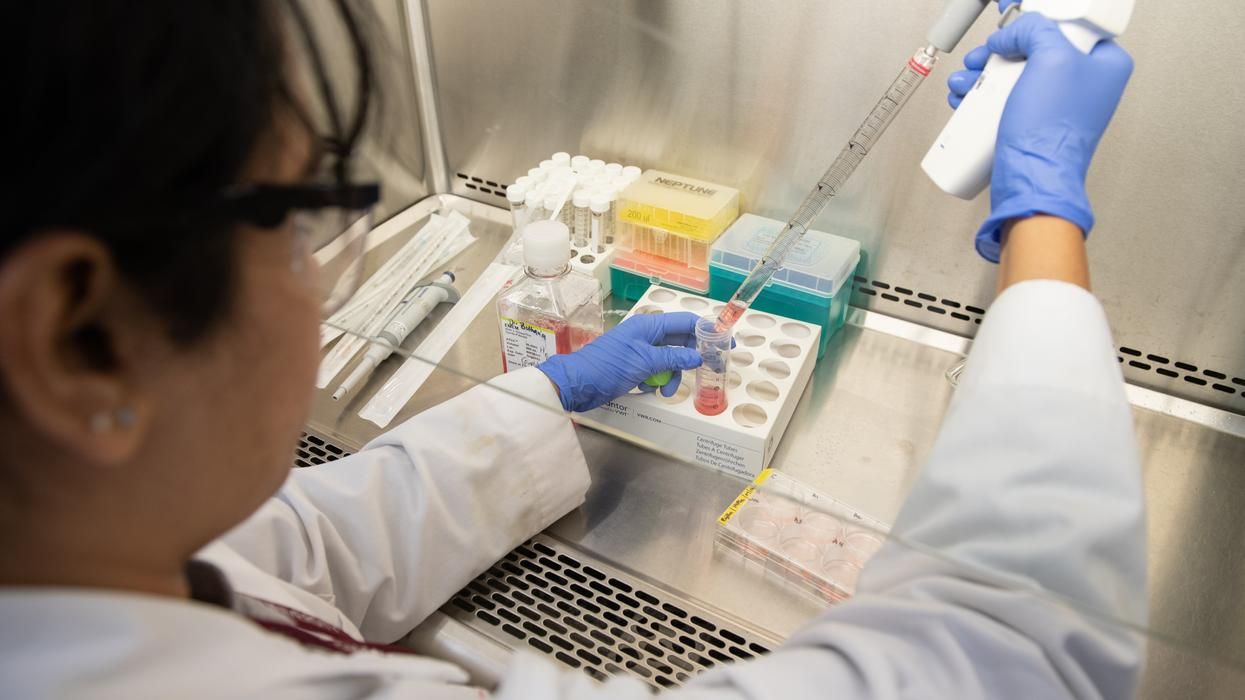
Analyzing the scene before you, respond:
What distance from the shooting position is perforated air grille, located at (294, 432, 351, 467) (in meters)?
1.07

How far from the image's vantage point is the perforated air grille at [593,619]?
83cm

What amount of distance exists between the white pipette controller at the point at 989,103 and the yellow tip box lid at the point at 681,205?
0.36 meters

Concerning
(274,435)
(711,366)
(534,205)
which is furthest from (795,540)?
(534,205)

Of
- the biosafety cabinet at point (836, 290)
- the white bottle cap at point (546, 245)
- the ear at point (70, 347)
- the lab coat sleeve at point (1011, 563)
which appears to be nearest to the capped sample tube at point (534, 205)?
the biosafety cabinet at point (836, 290)

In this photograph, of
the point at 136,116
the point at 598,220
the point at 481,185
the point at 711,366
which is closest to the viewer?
the point at 136,116

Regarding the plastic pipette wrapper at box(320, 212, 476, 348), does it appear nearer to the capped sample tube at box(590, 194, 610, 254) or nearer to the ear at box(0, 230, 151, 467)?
the capped sample tube at box(590, 194, 610, 254)

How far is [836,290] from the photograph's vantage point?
1.11m

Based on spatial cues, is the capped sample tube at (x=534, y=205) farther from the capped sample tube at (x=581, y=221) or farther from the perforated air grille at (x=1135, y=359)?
the perforated air grille at (x=1135, y=359)

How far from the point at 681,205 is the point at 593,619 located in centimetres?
61

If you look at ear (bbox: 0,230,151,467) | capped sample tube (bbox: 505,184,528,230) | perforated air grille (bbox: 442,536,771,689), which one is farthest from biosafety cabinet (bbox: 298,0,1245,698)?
ear (bbox: 0,230,151,467)

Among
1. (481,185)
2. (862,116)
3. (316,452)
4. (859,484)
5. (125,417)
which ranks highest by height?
(862,116)

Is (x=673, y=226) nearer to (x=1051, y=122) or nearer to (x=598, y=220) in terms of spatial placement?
(x=598, y=220)

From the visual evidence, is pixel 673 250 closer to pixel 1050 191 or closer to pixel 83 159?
pixel 1050 191

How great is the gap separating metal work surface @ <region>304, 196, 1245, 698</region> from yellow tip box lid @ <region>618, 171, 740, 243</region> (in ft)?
0.83
